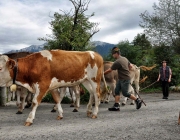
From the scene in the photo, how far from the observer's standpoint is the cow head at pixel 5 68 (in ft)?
22.8

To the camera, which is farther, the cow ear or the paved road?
the cow ear

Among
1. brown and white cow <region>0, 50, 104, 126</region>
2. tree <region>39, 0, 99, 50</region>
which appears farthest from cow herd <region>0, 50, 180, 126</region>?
tree <region>39, 0, 99, 50</region>

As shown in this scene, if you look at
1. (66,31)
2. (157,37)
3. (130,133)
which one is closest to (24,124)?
(130,133)

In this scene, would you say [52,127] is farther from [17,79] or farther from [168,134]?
[168,134]

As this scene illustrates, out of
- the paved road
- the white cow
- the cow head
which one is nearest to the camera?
the paved road

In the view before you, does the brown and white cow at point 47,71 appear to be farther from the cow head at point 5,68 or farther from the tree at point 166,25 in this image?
the tree at point 166,25

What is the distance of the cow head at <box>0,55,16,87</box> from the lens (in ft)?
22.8

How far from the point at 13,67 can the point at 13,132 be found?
1.92m

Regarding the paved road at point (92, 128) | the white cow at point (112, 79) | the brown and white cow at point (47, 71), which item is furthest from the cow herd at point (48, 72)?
the white cow at point (112, 79)

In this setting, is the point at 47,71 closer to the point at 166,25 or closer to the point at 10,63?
the point at 10,63

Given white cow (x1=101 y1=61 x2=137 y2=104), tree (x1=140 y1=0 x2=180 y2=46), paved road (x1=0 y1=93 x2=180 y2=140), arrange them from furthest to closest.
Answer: tree (x1=140 y1=0 x2=180 y2=46) → white cow (x1=101 y1=61 x2=137 y2=104) → paved road (x1=0 y1=93 x2=180 y2=140)

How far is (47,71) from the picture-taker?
7.13 meters

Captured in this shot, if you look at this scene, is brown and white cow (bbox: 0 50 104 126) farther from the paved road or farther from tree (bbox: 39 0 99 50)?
tree (bbox: 39 0 99 50)

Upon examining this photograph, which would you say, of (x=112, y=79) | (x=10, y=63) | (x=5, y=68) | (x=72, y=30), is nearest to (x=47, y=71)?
(x=10, y=63)
